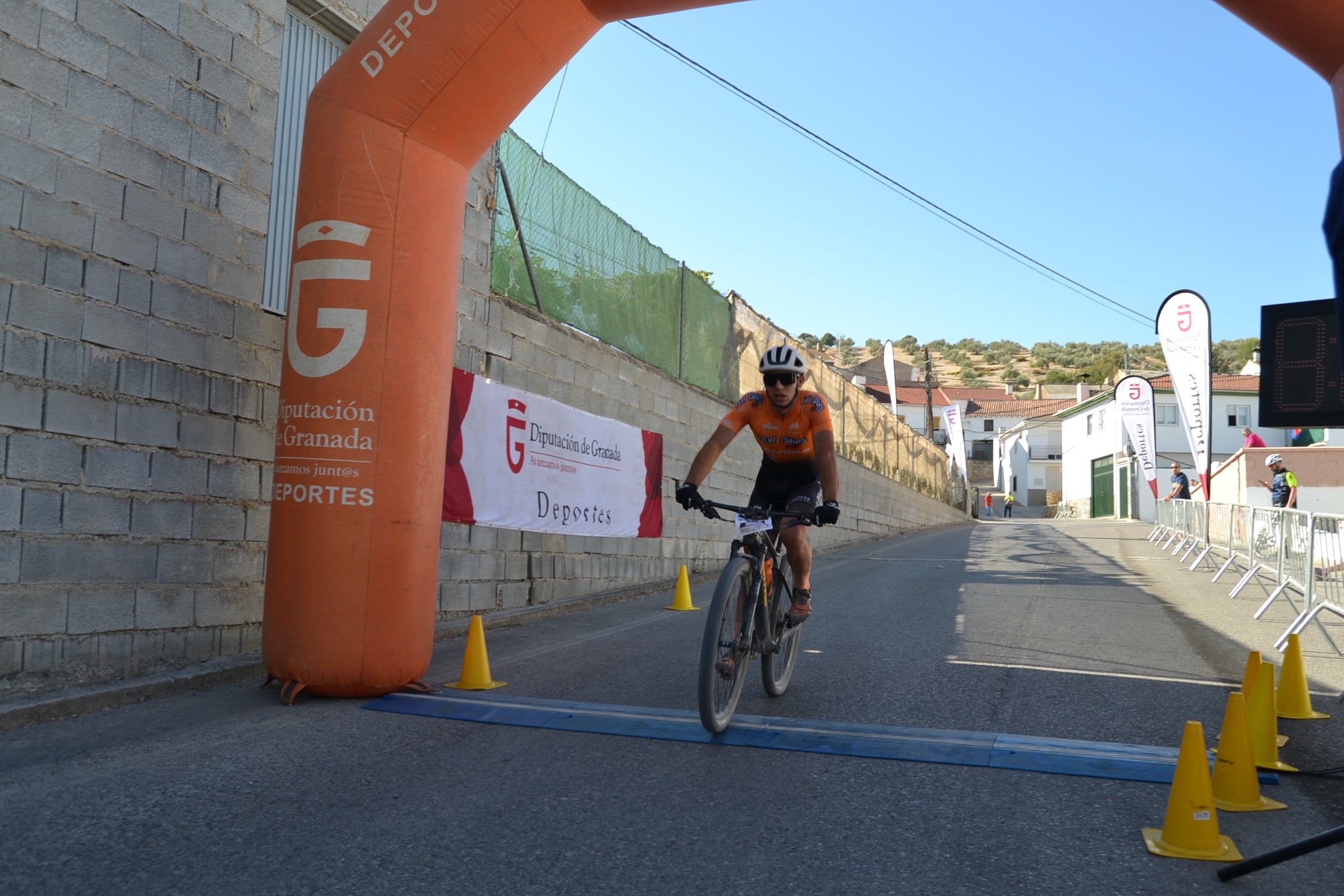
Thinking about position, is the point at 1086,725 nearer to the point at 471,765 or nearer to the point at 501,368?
the point at 471,765

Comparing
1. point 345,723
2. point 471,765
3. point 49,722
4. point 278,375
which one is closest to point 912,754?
point 471,765

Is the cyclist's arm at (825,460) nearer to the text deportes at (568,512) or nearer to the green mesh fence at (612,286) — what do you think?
the text deportes at (568,512)

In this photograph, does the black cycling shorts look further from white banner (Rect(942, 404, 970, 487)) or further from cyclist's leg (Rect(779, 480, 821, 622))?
white banner (Rect(942, 404, 970, 487))

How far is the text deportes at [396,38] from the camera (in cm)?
548

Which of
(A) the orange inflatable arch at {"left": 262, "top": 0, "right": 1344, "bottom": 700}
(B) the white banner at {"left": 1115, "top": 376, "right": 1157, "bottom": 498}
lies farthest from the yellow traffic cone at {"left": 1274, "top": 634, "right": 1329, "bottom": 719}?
(B) the white banner at {"left": 1115, "top": 376, "right": 1157, "bottom": 498}

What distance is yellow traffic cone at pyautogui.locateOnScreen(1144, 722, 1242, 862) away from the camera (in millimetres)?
3082

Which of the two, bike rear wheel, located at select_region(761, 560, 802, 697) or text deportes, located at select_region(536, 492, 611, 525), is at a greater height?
text deportes, located at select_region(536, 492, 611, 525)

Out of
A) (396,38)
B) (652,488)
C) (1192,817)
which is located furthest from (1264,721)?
(652,488)

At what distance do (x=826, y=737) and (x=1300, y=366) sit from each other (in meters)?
3.33

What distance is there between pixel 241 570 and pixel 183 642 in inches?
23.7

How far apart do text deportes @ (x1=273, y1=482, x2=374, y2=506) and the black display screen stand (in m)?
4.91

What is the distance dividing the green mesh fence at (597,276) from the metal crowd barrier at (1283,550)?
7.17 m

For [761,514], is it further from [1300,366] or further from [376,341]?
[1300,366]

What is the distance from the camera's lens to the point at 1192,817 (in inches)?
123
